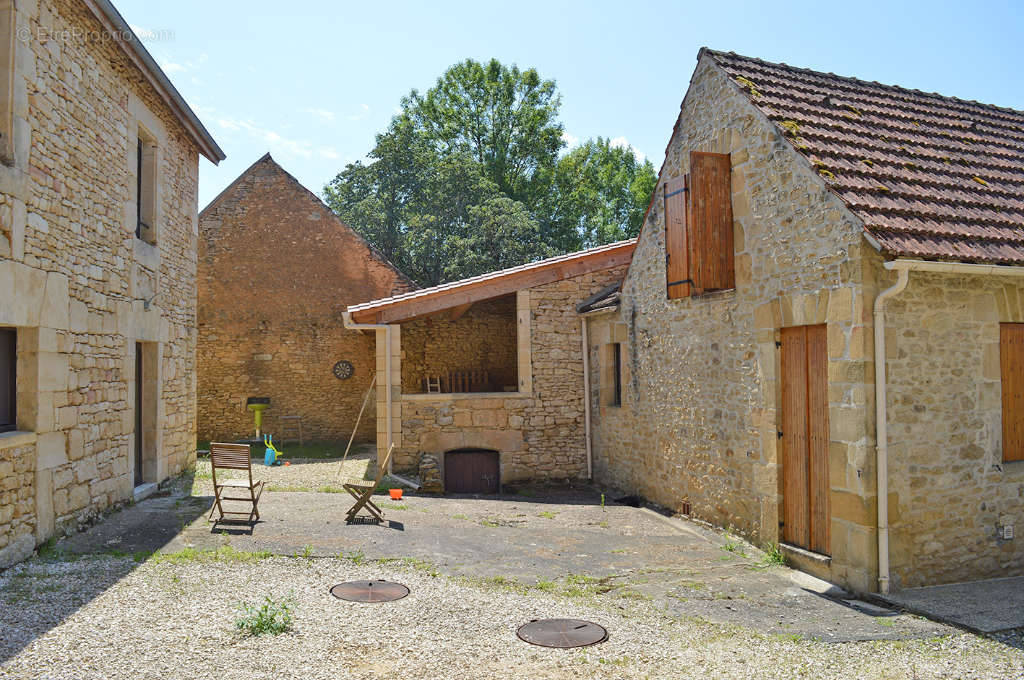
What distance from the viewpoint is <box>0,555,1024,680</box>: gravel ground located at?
445 centimetres

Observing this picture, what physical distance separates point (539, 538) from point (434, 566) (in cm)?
182

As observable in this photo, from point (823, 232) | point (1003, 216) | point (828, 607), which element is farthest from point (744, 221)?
point (828, 607)

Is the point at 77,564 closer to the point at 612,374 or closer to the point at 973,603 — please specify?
the point at 973,603

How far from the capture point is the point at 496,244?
22.9 m

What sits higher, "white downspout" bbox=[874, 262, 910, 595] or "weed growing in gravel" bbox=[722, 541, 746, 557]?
"white downspout" bbox=[874, 262, 910, 595]

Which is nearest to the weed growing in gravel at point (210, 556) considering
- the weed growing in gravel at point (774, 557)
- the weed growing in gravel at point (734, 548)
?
the weed growing in gravel at point (734, 548)

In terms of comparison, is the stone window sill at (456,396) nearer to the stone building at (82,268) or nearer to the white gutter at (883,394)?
the stone building at (82,268)

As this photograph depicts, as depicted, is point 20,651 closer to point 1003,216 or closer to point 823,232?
point 823,232

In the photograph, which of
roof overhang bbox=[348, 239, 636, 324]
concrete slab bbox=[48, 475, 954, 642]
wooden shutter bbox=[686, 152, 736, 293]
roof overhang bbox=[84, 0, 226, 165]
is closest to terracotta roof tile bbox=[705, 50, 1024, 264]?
wooden shutter bbox=[686, 152, 736, 293]

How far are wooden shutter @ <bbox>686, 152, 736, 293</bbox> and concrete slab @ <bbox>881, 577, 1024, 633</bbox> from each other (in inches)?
140

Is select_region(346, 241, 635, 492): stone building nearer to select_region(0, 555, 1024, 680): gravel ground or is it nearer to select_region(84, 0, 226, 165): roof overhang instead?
select_region(84, 0, 226, 165): roof overhang

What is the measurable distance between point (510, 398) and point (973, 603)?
7.54 meters

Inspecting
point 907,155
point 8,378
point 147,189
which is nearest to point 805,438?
point 907,155

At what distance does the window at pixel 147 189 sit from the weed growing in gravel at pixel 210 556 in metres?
4.95
